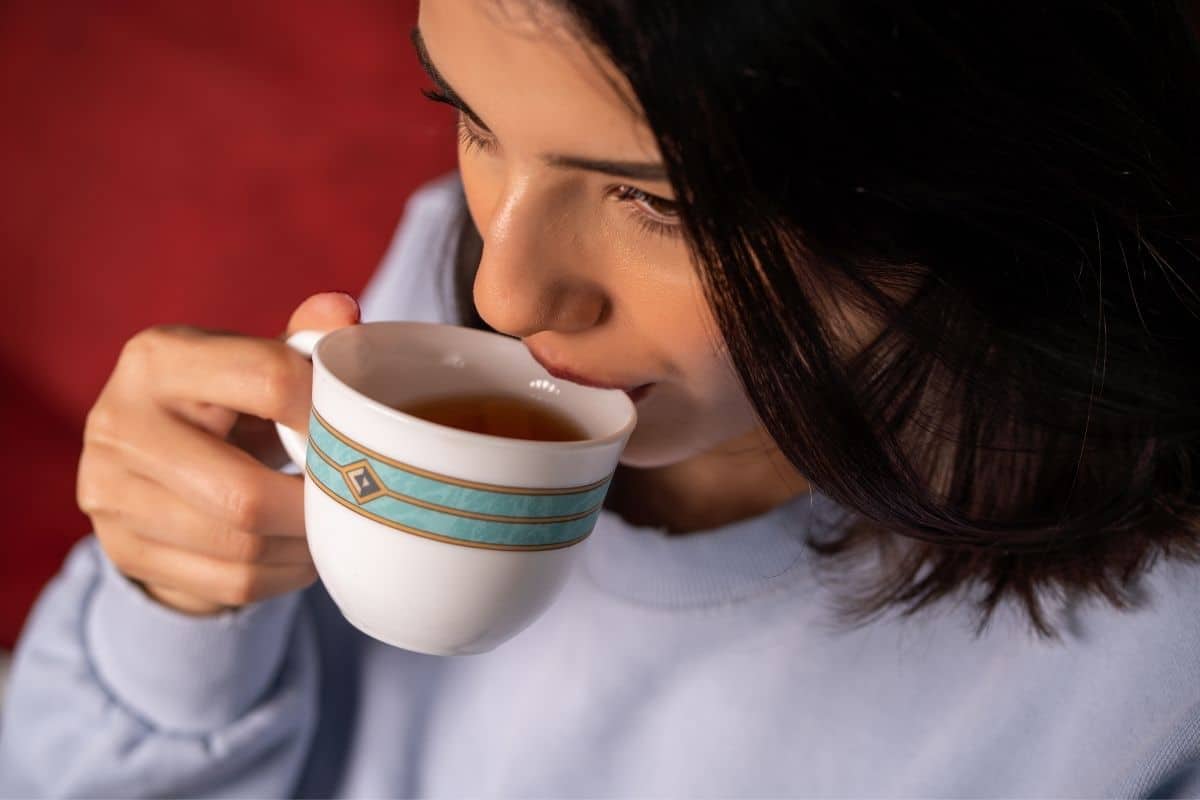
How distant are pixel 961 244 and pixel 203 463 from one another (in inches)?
19.6

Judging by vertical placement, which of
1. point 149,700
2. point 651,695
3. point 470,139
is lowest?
point 149,700

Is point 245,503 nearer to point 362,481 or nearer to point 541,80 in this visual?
point 362,481

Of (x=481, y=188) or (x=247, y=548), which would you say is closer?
(x=481, y=188)

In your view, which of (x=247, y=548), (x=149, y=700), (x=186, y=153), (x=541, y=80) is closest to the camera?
(x=541, y=80)

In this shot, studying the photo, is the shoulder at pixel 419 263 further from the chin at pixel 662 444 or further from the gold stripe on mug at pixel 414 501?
the gold stripe on mug at pixel 414 501

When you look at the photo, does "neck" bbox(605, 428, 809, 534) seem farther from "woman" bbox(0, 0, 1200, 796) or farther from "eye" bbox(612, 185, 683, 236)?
"eye" bbox(612, 185, 683, 236)

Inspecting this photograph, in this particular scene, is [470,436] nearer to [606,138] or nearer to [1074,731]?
[606,138]

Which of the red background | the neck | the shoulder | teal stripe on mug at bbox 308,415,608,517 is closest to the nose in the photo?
teal stripe on mug at bbox 308,415,608,517

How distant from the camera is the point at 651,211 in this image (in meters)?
0.58

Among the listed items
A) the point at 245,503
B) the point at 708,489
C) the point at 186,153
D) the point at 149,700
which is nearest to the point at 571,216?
the point at 245,503

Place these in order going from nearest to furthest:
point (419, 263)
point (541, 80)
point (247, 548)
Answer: point (541, 80)
point (247, 548)
point (419, 263)

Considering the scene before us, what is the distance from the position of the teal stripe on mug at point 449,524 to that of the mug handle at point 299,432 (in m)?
0.10

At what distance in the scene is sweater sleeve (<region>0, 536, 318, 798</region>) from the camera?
854 millimetres

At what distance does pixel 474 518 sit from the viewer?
56 cm
